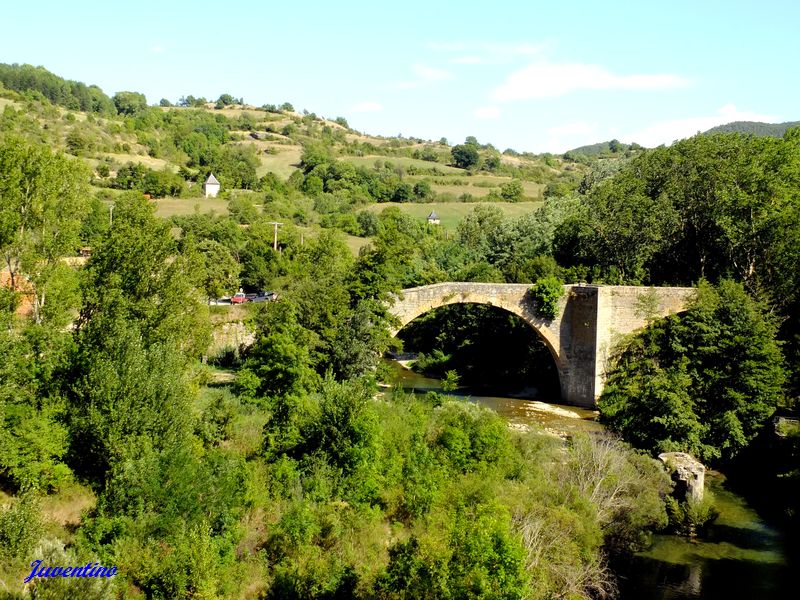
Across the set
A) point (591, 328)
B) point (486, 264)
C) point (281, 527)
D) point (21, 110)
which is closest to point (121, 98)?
point (21, 110)

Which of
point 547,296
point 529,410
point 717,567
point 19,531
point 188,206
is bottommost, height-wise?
point 717,567

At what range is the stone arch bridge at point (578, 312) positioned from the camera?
29375 millimetres

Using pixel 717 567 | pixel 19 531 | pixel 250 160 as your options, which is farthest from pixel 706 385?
pixel 250 160

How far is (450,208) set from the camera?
263 ft

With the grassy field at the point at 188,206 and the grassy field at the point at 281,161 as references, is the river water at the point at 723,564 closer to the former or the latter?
the grassy field at the point at 188,206

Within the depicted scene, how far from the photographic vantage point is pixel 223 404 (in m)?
18.8

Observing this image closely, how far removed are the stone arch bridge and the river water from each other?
792 centimetres

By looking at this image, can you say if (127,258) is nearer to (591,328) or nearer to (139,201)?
(139,201)

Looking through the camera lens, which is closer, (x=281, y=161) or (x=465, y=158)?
(x=281, y=161)

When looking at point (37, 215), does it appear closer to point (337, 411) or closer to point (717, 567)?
point (337, 411)

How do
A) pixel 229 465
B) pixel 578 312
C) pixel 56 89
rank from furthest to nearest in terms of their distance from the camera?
pixel 56 89 → pixel 578 312 → pixel 229 465

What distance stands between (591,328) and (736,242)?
639 cm

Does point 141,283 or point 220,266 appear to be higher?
point 220,266

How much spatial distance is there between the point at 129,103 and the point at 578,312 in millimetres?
113755
